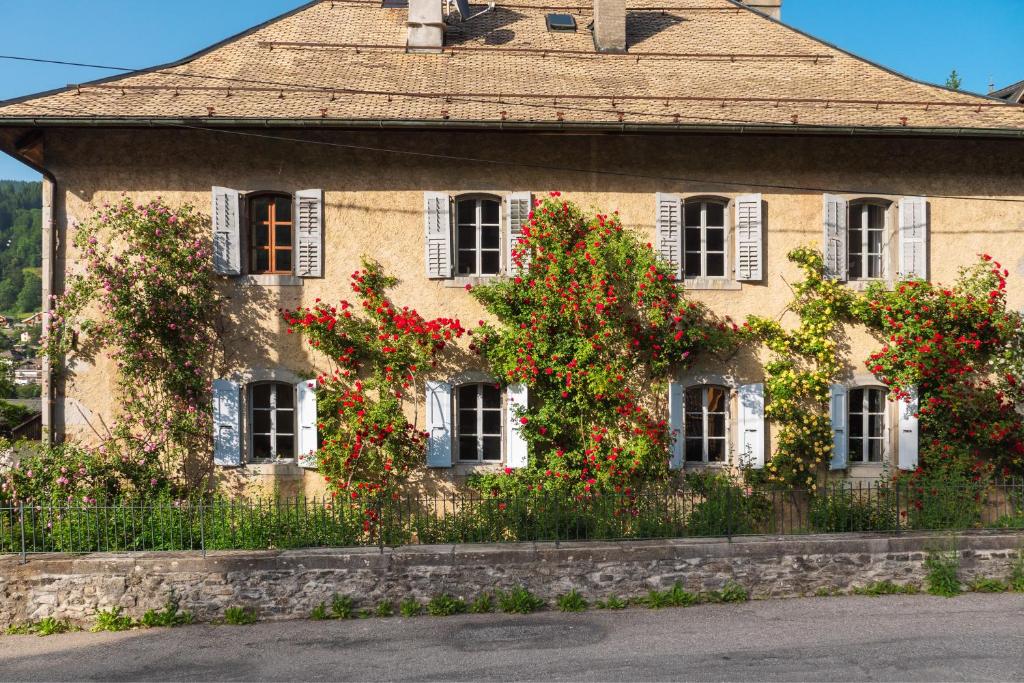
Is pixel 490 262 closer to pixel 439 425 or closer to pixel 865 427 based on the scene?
pixel 439 425

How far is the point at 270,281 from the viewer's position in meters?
10.6

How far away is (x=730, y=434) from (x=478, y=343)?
3614 mm

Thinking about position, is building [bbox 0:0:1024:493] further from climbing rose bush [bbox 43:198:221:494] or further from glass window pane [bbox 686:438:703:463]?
climbing rose bush [bbox 43:198:221:494]

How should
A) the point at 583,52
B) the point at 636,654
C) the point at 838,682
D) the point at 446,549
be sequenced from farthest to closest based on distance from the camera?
the point at 583,52
the point at 446,549
the point at 636,654
the point at 838,682

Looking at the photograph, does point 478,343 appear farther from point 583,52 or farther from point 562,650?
point 583,52

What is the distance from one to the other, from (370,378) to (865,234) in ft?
23.3

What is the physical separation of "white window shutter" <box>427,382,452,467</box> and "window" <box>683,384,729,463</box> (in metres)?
3.23

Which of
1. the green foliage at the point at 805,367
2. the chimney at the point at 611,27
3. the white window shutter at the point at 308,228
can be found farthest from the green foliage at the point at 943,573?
the chimney at the point at 611,27

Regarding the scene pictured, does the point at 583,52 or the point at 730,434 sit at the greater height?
the point at 583,52

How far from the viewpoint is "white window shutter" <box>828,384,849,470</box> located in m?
10.8

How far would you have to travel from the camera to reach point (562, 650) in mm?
7051

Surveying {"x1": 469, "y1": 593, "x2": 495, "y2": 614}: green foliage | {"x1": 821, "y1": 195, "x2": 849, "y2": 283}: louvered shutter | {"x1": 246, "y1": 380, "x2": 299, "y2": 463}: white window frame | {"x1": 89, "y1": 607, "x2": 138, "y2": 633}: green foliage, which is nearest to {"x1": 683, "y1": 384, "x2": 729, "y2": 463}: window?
{"x1": 821, "y1": 195, "x2": 849, "y2": 283}: louvered shutter

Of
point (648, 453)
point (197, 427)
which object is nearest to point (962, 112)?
point (648, 453)

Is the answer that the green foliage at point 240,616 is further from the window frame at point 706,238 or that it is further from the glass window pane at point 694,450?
the window frame at point 706,238
